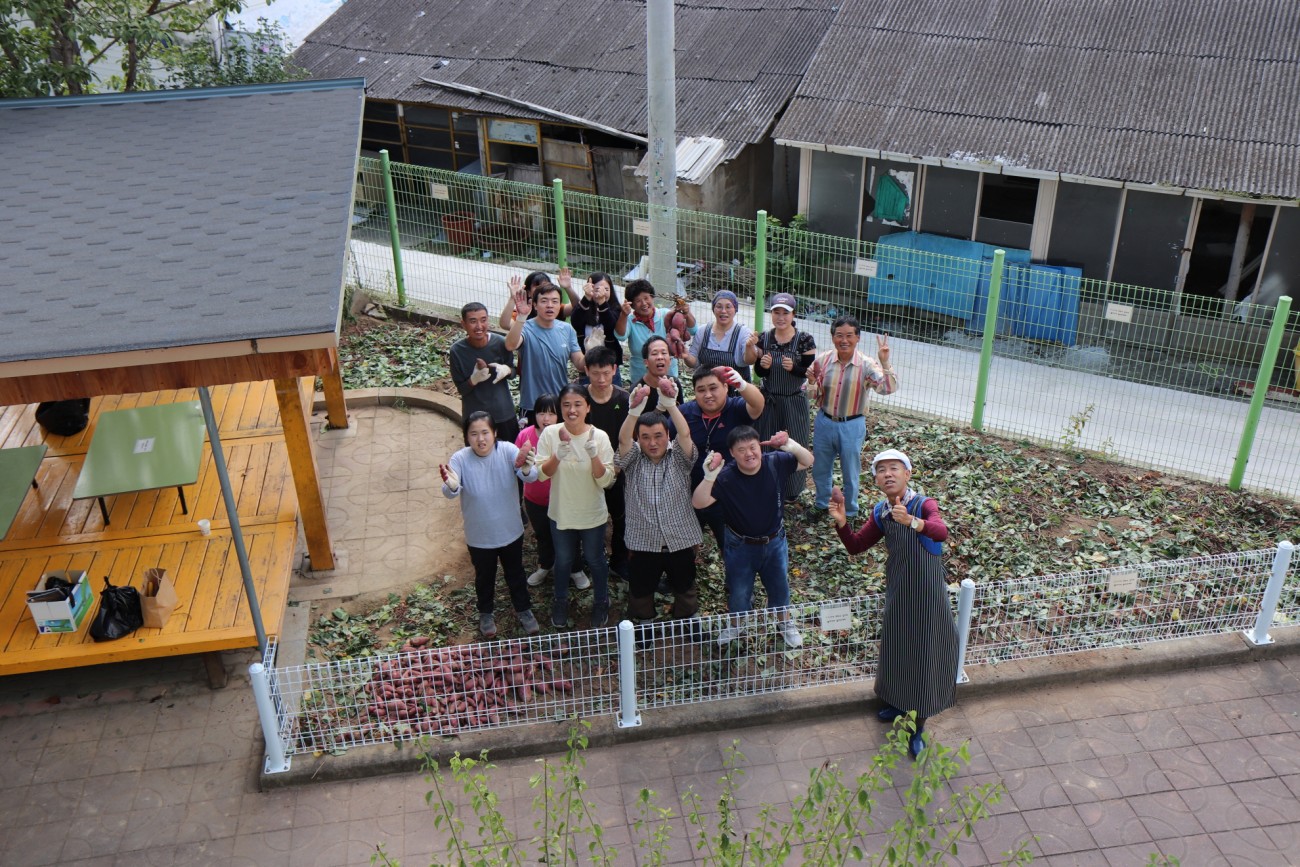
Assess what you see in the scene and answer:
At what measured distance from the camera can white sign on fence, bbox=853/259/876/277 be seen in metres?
10.1

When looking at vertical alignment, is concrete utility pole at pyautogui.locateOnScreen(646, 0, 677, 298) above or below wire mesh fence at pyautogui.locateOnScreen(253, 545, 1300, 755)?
above

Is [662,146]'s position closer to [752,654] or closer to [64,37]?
[64,37]

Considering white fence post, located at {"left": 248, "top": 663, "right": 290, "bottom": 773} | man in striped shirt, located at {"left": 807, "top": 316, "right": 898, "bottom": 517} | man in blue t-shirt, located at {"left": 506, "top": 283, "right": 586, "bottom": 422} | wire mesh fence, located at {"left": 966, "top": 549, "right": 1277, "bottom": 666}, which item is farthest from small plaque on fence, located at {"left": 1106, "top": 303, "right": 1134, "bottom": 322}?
white fence post, located at {"left": 248, "top": 663, "right": 290, "bottom": 773}

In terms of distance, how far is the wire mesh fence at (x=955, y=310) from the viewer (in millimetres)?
10102

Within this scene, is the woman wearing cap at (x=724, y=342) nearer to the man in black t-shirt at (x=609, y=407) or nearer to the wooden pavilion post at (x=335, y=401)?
the man in black t-shirt at (x=609, y=407)

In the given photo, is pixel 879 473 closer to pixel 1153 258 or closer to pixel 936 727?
pixel 936 727

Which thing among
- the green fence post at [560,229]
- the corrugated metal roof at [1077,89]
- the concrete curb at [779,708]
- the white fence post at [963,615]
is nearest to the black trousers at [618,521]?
the concrete curb at [779,708]

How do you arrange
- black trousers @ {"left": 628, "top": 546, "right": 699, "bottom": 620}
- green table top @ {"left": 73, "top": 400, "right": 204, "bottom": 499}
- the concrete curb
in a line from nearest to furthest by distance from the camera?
1. the concrete curb
2. black trousers @ {"left": 628, "top": 546, "right": 699, "bottom": 620}
3. green table top @ {"left": 73, "top": 400, "right": 204, "bottom": 499}

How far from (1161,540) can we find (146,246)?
23.6 feet

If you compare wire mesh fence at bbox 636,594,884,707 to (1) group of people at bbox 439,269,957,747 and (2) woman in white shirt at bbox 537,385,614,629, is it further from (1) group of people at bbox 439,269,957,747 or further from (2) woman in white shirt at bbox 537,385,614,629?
(2) woman in white shirt at bbox 537,385,614,629

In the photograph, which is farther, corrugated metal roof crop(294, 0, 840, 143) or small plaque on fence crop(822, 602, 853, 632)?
corrugated metal roof crop(294, 0, 840, 143)

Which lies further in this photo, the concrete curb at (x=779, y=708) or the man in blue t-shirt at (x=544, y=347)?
the man in blue t-shirt at (x=544, y=347)

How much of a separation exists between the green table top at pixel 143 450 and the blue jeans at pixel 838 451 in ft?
14.3

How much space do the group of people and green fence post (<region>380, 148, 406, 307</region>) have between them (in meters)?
4.24
